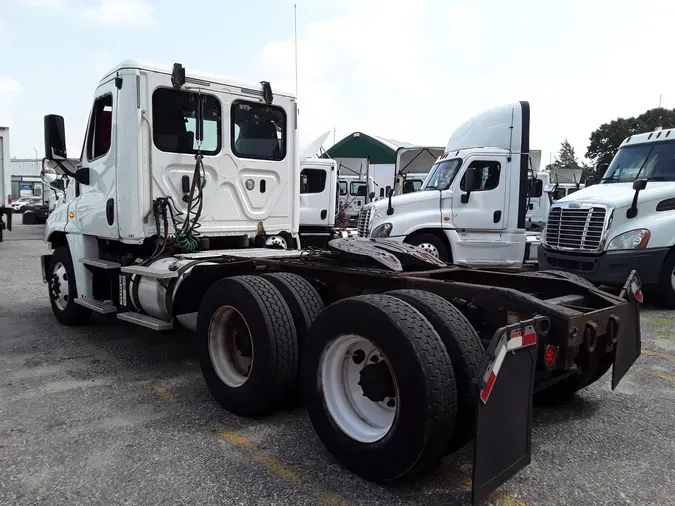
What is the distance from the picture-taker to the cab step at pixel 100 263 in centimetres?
575

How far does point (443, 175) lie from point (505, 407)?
8768mm

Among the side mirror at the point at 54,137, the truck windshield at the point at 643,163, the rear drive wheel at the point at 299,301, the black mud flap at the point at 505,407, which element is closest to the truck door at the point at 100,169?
the side mirror at the point at 54,137

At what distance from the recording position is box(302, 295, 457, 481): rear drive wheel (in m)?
2.71

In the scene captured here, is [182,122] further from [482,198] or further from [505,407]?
[482,198]

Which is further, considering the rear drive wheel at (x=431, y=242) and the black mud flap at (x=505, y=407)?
the rear drive wheel at (x=431, y=242)

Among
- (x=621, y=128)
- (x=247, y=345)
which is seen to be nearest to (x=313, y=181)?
(x=247, y=345)

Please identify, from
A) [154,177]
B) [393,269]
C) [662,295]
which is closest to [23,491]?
[393,269]

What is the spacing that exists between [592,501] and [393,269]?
1.90 m

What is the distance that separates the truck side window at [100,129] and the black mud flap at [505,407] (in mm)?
4724

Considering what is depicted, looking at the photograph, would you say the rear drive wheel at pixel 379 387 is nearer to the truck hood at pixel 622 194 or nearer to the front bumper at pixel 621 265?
the front bumper at pixel 621 265

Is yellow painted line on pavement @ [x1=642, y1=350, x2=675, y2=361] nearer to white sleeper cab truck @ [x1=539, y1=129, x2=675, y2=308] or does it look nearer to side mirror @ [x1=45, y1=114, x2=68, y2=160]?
white sleeper cab truck @ [x1=539, y1=129, x2=675, y2=308]

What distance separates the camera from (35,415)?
405 cm

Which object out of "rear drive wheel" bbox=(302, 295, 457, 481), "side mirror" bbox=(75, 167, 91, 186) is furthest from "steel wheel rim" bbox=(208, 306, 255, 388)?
"side mirror" bbox=(75, 167, 91, 186)

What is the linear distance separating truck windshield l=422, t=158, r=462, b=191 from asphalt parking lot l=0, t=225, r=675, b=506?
5.94 metres
